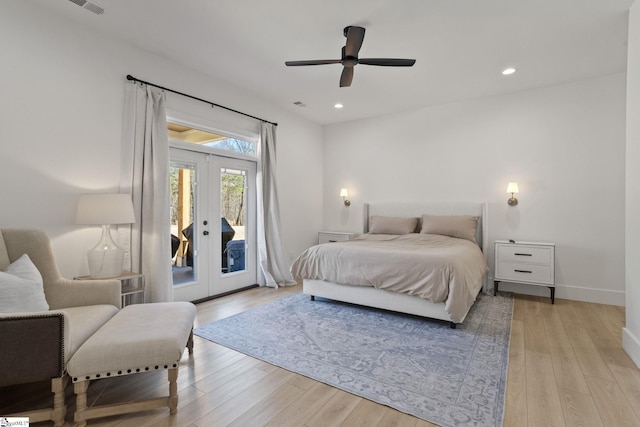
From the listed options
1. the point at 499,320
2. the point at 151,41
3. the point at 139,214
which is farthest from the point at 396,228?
the point at 151,41

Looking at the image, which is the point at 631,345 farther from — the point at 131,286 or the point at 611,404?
the point at 131,286

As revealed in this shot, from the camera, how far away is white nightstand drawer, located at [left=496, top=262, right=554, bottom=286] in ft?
12.2

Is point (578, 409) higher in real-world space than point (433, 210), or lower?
lower

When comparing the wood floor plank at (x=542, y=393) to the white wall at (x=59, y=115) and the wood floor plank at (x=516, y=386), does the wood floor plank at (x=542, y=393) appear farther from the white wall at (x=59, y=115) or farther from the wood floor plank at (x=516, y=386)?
the white wall at (x=59, y=115)

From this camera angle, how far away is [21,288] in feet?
5.83

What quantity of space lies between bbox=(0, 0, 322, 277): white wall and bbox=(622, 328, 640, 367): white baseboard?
4495 millimetres

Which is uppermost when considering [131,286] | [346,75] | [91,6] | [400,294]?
[91,6]

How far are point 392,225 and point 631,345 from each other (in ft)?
9.46

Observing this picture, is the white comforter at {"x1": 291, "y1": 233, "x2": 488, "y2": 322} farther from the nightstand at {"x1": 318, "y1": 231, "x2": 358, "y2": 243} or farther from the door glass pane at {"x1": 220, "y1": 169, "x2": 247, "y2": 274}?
the nightstand at {"x1": 318, "y1": 231, "x2": 358, "y2": 243}

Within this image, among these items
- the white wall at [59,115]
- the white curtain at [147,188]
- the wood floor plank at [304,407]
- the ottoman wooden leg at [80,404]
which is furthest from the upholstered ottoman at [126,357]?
the white wall at [59,115]

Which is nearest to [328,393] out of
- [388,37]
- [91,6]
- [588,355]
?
[588,355]

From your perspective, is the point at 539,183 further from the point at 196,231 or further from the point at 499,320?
the point at 196,231

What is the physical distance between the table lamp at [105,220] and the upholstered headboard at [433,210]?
3.75 meters

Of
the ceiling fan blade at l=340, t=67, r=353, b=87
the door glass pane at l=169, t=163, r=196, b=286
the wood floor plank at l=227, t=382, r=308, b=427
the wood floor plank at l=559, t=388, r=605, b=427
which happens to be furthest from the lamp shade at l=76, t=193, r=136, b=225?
the wood floor plank at l=559, t=388, r=605, b=427
